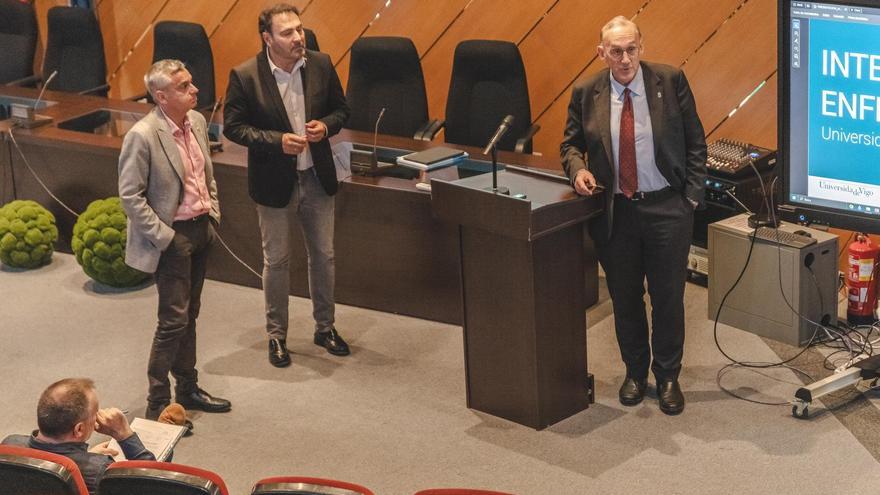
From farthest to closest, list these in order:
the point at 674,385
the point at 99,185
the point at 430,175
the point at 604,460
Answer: the point at 99,185, the point at 430,175, the point at 674,385, the point at 604,460

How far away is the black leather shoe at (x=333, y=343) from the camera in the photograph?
5.61m

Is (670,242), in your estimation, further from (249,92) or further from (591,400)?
(249,92)

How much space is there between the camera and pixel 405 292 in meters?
6.01

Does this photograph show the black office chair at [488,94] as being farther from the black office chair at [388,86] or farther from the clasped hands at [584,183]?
the clasped hands at [584,183]

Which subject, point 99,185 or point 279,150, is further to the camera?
point 99,185

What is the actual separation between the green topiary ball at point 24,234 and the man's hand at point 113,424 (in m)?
3.23

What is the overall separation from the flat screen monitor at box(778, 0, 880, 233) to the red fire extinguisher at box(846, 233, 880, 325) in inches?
29.0

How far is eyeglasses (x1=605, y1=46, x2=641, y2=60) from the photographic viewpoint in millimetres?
4504

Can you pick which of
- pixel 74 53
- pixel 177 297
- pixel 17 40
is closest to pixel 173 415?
pixel 177 297

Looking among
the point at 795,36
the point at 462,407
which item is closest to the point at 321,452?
the point at 462,407

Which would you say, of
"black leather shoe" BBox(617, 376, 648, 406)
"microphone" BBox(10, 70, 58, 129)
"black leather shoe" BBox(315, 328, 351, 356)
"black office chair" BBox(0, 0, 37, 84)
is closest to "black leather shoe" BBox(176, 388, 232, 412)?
"black leather shoe" BBox(315, 328, 351, 356)

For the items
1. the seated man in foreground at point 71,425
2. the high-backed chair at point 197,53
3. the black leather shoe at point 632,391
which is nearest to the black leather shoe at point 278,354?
the black leather shoe at point 632,391

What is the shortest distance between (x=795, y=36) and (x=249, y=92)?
7.13 feet

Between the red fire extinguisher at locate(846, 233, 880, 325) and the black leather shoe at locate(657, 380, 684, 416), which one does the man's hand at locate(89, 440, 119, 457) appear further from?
the red fire extinguisher at locate(846, 233, 880, 325)
